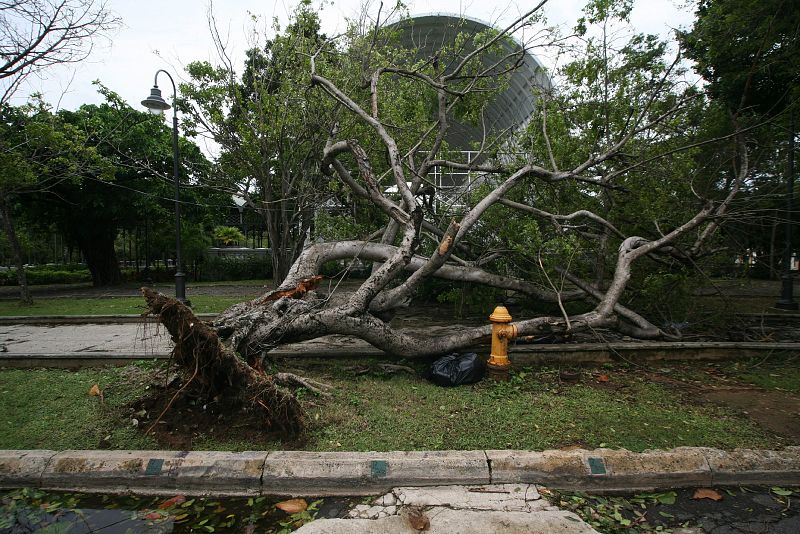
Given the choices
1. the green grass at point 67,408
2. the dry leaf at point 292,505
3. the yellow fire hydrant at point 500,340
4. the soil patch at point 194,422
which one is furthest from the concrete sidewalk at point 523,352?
the dry leaf at point 292,505

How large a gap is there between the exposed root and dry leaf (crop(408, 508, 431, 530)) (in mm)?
1276

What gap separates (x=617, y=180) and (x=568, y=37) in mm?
2747

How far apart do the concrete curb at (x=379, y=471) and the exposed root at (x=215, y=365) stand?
1.27 feet

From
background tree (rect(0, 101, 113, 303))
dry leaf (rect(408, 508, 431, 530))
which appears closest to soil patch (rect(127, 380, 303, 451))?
dry leaf (rect(408, 508, 431, 530))

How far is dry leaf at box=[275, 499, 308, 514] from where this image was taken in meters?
3.03

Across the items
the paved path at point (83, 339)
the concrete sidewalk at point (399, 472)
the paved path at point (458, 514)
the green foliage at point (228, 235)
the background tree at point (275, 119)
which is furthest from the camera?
the green foliage at point (228, 235)

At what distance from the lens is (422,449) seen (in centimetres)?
360

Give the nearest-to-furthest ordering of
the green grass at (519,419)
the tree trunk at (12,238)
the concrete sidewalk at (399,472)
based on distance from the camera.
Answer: the concrete sidewalk at (399,472), the green grass at (519,419), the tree trunk at (12,238)

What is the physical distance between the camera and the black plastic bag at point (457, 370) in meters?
5.16

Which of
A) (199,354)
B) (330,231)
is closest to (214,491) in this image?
(199,354)

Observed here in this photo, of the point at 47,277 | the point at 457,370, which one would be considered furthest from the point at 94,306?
the point at 47,277

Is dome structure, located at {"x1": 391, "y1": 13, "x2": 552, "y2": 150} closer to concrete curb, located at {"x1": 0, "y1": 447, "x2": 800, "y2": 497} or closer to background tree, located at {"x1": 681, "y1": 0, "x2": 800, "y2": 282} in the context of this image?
background tree, located at {"x1": 681, "y1": 0, "x2": 800, "y2": 282}

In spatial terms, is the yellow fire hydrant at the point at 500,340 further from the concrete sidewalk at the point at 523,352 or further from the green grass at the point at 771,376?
the green grass at the point at 771,376

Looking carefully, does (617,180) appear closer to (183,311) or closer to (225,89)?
(183,311)
